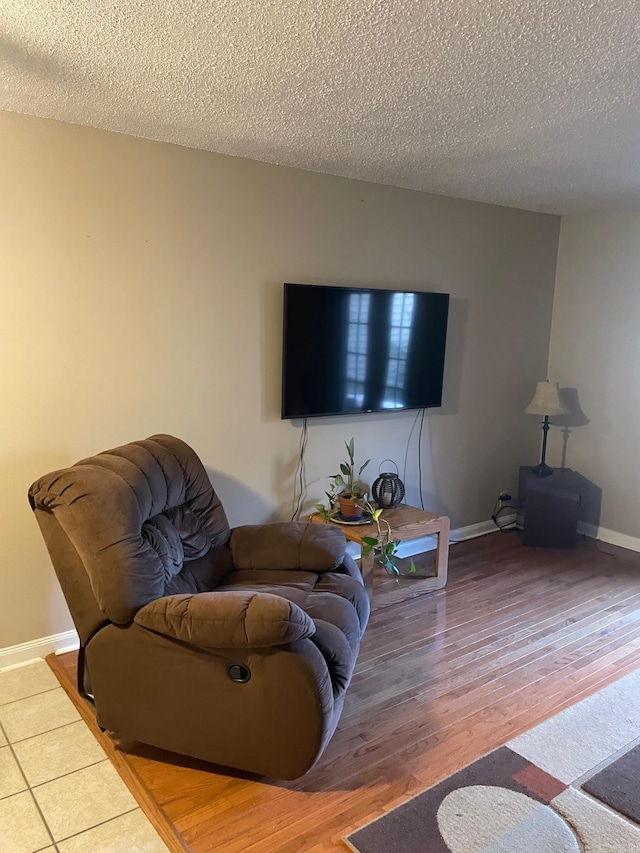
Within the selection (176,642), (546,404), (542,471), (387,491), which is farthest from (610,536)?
(176,642)

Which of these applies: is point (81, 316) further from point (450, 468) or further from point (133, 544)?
point (450, 468)

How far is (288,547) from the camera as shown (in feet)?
9.01

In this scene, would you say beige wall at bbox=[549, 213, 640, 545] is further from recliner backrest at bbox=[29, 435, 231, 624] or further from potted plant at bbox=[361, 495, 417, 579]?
recliner backrest at bbox=[29, 435, 231, 624]

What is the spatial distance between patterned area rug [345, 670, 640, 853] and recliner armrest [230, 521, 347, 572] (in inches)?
37.3

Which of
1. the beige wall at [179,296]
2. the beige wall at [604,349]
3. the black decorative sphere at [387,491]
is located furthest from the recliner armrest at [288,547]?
the beige wall at [604,349]

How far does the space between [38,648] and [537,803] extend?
2.15 m

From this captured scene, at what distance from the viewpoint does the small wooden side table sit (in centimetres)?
329

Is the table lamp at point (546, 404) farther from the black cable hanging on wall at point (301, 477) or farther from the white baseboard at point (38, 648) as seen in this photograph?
the white baseboard at point (38, 648)

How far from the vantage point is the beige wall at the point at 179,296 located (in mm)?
2650

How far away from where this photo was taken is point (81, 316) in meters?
2.76

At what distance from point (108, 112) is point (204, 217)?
25.3 inches

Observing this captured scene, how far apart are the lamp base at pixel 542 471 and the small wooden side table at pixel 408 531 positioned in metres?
1.24

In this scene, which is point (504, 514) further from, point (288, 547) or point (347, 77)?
point (347, 77)

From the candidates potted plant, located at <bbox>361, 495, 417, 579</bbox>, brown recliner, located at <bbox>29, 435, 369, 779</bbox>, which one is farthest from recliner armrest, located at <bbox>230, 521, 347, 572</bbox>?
potted plant, located at <bbox>361, 495, 417, 579</bbox>
